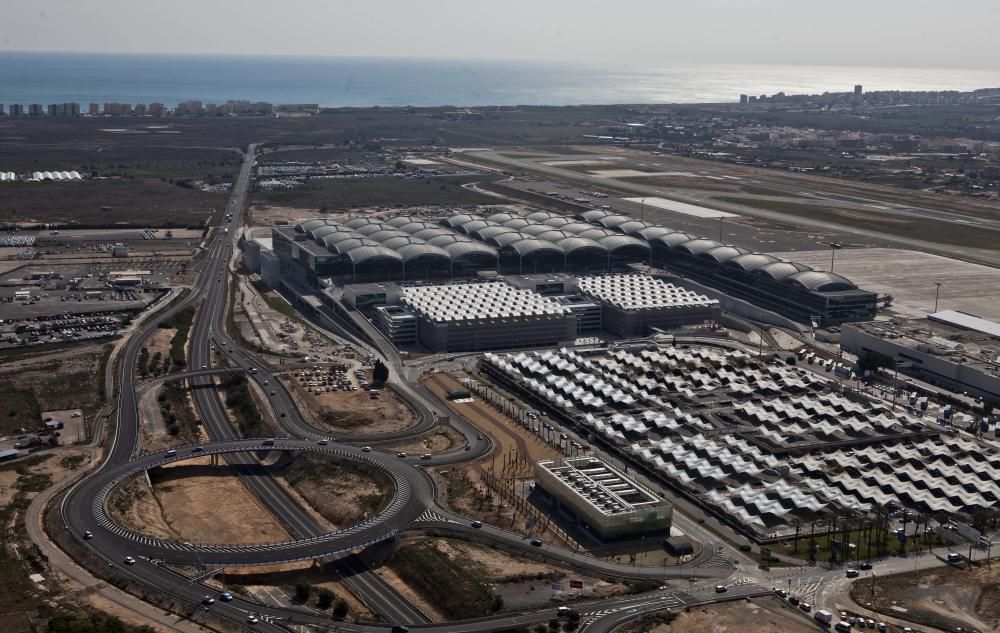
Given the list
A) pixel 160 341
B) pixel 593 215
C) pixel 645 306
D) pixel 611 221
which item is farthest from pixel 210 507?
pixel 593 215

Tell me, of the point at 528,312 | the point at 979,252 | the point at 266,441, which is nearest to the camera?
Answer: the point at 266,441

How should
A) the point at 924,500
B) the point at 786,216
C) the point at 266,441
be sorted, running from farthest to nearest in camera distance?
the point at 786,216, the point at 266,441, the point at 924,500

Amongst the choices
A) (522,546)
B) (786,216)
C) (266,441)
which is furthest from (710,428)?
(786,216)

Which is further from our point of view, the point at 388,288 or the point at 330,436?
the point at 388,288

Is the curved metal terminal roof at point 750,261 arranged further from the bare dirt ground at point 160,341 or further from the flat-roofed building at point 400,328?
the bare dirt ground at point 160,341

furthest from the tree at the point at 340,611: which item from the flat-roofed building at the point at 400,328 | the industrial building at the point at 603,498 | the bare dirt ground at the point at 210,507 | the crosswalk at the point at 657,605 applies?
the flat-roofed building at the point at 400,328

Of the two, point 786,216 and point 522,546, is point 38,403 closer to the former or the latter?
point 522,546

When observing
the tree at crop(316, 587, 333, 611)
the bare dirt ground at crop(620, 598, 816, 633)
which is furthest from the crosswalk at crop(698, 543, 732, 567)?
the tree at crop(316, 587, 333, 611)
